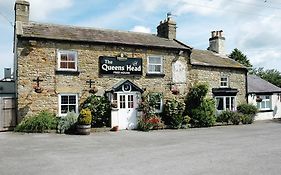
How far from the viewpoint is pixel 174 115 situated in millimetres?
21000

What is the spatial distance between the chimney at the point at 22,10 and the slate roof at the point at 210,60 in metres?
12.2

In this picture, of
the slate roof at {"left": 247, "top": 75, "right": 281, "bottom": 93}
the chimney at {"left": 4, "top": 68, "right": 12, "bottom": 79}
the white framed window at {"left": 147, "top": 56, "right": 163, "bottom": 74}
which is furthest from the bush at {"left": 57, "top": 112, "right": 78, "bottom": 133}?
the slate roof at {"left": 247, "top": 75, "right": 281, "bottom": 93}

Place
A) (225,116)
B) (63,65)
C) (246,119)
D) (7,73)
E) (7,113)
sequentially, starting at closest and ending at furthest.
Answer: (7,113) → (63,65) → (225,116) → (246,119) → (7,73)

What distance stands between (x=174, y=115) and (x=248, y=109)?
7.52 m

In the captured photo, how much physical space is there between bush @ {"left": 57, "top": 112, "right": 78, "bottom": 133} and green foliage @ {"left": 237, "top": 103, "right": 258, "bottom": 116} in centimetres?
1392

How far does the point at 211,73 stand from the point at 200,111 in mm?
4292

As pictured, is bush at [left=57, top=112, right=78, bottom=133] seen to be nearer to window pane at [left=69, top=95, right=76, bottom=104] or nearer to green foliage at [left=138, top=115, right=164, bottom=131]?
window pane at [left=69, top=95, right=76, bottom=104]

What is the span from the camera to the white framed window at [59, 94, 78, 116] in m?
18.8

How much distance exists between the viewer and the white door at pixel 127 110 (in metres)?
19.8

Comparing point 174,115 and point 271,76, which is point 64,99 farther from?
point 271,76

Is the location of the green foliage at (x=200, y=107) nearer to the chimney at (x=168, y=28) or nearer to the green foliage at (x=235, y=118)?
the green foliage at (x=235, y=118)

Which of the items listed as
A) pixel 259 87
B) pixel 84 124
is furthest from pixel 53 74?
pixel 259 87

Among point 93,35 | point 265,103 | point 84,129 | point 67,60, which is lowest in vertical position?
point 84,129

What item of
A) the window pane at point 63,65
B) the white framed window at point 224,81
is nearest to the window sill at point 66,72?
the window pane at point 63,65
